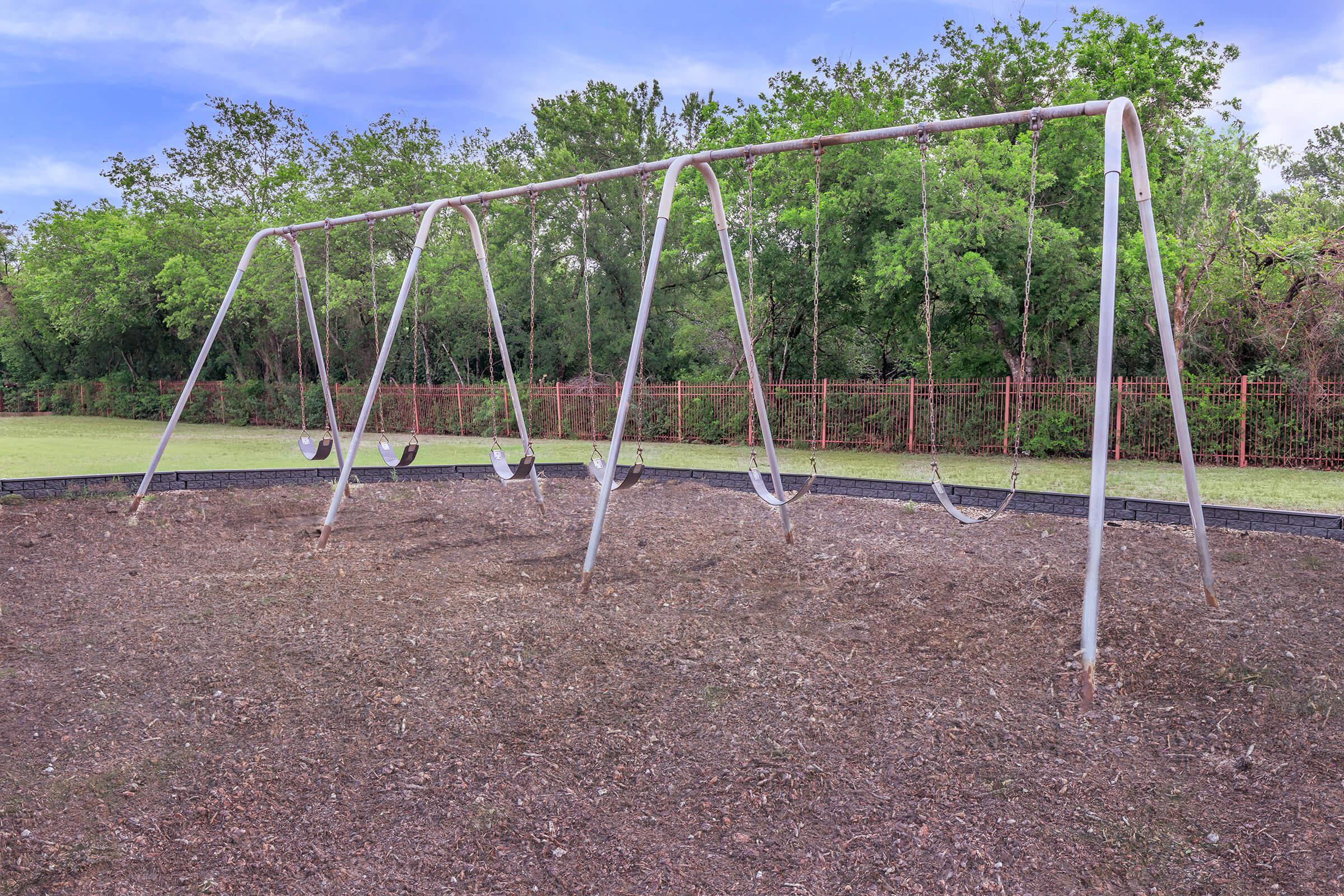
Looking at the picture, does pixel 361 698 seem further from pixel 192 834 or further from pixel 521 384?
pixel 521 384

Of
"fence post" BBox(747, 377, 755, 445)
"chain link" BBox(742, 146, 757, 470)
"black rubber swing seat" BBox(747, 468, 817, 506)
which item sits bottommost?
"black rubber swing seat" BBox(747, 468, 817, 506)

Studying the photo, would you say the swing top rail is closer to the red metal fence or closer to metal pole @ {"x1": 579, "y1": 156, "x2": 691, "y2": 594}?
metal pole @ {"x1": 579, "y1": 156, "x2": 691, "y2": 594}

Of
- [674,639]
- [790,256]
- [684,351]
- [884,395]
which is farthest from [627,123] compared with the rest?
[674,639]

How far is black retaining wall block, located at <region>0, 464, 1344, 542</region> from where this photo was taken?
746cm

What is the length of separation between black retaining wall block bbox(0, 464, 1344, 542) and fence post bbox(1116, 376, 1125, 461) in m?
6.65

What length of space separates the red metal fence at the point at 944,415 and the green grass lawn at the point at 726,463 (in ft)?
1.85

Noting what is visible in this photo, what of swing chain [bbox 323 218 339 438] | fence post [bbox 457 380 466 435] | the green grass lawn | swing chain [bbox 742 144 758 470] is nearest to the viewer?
swing chain [bbox 742 144 758 470]

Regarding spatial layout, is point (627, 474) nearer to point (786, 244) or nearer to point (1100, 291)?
point (1100, 291)

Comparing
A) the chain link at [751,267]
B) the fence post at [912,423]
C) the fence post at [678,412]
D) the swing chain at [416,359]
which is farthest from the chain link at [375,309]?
the fence post at [912,423]

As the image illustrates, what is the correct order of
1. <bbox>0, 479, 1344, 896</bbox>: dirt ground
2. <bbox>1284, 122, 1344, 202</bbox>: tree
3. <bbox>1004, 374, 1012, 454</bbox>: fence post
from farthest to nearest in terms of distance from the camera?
<bbox>1284, 122, 1344, 202</bbox>: tree, <bbox>1004, 374, 1012, 454</bbox>: fence post, <bbox>0, 479, 1344, 896</bbox>: dirt ground

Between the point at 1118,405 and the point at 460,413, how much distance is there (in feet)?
46.5

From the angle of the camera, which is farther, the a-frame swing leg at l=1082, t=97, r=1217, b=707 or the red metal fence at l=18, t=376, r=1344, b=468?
the red metal fence at l=18, t=376, r=1344, b=468

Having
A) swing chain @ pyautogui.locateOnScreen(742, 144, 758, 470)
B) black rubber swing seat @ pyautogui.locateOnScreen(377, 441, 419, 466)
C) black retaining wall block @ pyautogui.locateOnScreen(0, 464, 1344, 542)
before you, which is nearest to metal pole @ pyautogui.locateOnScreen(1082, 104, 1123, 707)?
swing chain @ pyautogui.locateOnScreen(742, 144, 758, 470)

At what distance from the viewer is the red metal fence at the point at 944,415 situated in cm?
1346
